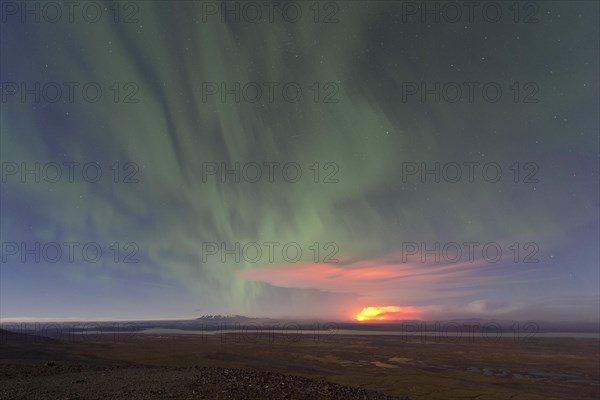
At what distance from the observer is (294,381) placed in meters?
18.8

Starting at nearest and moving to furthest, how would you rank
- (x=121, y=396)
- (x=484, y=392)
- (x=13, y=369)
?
(x=121, y=396), (x=13, y=369), (x=484, y=392)

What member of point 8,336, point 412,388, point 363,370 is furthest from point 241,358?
point 8,336

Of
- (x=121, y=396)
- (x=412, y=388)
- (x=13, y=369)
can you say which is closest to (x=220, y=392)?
(x=121, y=396)

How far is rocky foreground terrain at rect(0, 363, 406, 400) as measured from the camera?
52.3ft

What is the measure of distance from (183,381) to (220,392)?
2784 millimetres

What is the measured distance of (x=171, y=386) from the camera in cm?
1722

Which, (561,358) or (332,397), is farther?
(561,358)

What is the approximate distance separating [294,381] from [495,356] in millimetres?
51033

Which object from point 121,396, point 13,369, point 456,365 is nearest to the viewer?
point 121,396

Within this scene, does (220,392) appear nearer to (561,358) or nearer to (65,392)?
(65,392)

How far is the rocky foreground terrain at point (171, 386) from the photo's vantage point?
15938 millimetres

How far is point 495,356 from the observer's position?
5800 cm

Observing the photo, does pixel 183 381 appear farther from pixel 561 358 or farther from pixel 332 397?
pixel 561 358

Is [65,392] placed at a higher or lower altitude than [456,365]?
higher
